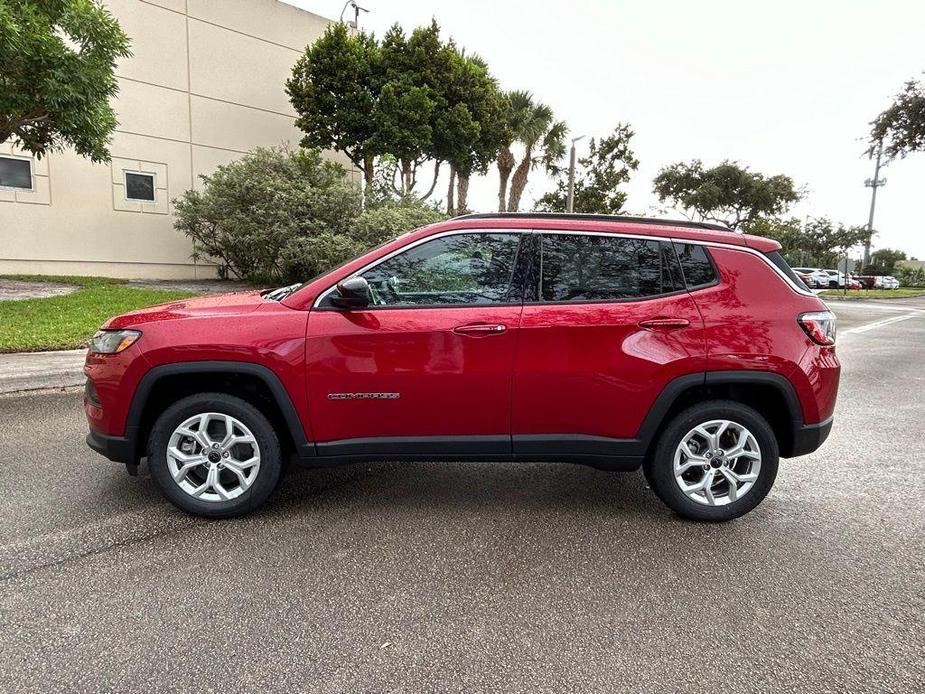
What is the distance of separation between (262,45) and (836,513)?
22.1 meters

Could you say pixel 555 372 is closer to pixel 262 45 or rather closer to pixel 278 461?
pixel 278 461

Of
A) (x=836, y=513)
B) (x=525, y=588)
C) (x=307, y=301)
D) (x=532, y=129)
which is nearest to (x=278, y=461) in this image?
(x=307, y=301)

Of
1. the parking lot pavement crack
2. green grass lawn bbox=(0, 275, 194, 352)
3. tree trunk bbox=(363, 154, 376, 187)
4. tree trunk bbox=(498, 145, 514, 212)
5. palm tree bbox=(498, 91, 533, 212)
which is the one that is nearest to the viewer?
the parking lot pavement crack

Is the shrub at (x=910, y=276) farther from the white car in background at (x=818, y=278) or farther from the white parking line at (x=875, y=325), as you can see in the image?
the white parking line at (x=875, y=325)

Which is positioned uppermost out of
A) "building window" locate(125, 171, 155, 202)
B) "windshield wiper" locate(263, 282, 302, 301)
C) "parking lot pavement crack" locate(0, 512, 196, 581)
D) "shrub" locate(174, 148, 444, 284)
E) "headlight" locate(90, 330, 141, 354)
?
"building window" locate(125, 171, 155, 202)

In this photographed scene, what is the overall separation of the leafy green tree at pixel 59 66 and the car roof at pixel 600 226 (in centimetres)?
788

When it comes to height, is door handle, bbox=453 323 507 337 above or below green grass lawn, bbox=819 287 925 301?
above

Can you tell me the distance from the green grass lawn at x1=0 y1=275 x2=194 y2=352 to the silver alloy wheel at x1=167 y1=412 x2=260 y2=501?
208 inches

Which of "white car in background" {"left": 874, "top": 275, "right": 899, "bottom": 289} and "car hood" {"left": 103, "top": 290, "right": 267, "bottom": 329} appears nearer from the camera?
"car hood" {"left": 103, "top": 290, "right": 267, "bottom": 329}

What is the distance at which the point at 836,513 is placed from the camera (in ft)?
11.9

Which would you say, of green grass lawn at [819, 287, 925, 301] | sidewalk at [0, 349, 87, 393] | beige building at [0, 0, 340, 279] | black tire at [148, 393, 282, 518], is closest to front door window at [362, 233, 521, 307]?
black tire at [148, 393, 282, 518]

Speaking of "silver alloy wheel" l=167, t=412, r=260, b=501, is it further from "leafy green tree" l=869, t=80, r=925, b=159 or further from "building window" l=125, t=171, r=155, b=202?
"leafy green tree" l=869, t=80, r=925, b=159

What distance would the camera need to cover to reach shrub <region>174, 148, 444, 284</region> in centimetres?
1345

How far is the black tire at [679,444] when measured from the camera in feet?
11.0
